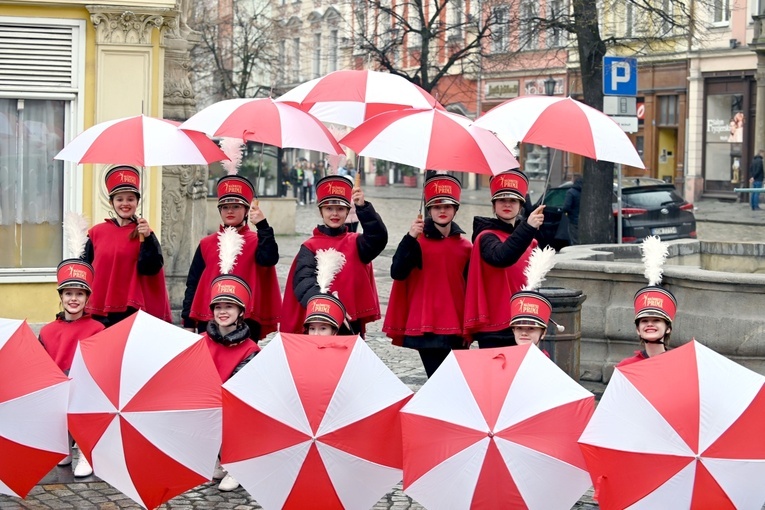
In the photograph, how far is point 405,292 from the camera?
7.77m

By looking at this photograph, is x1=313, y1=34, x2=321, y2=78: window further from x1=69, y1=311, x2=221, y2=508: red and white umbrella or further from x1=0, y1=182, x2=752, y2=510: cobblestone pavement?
x1=69, y1=311, x2=221, y2=508: red and white umbrella

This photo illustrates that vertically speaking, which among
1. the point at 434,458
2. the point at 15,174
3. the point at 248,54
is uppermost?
the point at 248,54

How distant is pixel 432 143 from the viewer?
7266 millimetres

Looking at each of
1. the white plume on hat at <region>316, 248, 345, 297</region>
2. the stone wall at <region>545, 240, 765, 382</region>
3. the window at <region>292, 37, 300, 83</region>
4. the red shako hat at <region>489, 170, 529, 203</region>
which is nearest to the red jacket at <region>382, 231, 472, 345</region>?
the red shako hat at <region>489, 170, 529, 203</region>

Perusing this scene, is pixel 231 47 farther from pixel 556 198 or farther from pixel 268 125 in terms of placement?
pixel 268 125

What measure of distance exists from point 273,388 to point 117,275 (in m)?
2.46

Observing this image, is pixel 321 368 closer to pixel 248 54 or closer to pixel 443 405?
pixel 443 405

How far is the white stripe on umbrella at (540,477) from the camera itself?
5.56 metres

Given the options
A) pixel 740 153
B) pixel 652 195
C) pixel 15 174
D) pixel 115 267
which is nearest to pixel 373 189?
pixel 740 153

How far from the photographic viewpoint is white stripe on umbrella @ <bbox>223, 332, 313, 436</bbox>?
233 inches

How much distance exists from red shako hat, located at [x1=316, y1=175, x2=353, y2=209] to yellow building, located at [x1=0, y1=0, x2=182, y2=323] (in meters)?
5.51

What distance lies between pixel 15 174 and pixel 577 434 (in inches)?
334

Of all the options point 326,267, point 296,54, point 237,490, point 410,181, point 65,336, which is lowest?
point 237,490

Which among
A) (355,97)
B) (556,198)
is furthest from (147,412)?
(556,198)
